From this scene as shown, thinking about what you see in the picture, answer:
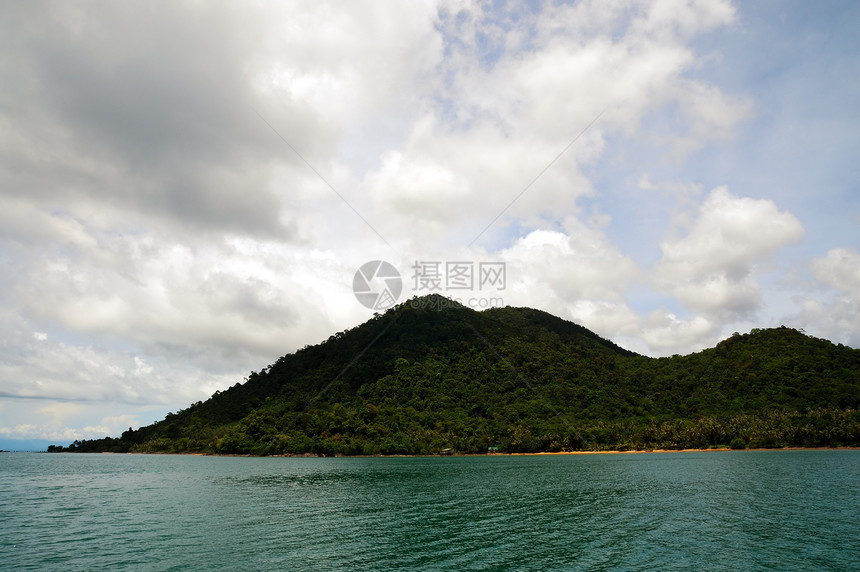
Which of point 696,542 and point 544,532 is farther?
point 544,532

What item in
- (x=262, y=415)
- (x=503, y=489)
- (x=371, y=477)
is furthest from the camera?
(x=262, y=415)

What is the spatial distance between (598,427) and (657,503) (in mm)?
143718

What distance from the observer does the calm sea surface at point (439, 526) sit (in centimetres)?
3095

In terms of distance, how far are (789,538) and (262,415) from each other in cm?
18806

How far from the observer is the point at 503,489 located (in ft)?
224

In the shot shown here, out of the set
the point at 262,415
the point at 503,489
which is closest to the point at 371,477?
the point at 503,489

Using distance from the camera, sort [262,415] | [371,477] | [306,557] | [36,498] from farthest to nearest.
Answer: [262,415] < [371,477] < [36,498] < [306,557]

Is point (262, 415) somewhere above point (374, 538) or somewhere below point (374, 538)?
above

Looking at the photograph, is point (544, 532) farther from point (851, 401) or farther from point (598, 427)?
point (851, 401)

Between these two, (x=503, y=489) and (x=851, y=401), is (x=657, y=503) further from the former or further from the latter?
(x=851, y=401)

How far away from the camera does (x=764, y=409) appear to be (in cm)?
17712

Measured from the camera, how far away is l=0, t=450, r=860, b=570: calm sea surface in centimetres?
3095

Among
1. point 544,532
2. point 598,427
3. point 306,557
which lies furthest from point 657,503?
point 598,427

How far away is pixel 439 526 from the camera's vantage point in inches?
1665
